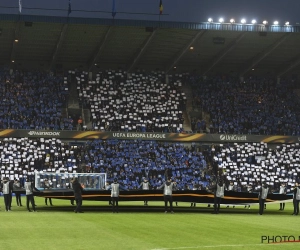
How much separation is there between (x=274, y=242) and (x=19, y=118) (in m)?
43.3

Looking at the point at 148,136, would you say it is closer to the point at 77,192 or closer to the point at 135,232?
the point at 77,192

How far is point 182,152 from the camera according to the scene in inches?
2386

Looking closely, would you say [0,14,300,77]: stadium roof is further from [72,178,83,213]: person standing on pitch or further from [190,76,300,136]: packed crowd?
[72,178,83,213]: person standing on pitch

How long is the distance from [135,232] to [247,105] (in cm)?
4633

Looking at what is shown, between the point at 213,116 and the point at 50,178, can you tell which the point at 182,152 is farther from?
the point at 50,178

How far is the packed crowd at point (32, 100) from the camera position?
2350 inches

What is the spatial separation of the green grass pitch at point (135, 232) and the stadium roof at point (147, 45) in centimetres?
2804

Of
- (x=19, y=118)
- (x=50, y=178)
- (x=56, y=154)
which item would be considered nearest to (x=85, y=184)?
(x=50, y=178)

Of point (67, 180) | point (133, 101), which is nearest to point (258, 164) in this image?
point (133, 101)

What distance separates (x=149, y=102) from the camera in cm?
6531

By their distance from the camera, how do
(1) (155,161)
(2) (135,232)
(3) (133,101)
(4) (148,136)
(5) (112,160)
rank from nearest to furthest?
(2) (135,232)
(5) (112,160)
(1) (155,161)
(4) (148,136)
(3) (133,101)

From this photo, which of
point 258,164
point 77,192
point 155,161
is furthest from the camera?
point 258,164

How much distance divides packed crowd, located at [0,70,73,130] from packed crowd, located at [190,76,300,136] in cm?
1318

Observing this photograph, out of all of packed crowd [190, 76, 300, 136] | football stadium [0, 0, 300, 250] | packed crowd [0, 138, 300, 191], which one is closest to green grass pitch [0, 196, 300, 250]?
football stadium [0, 0, 300, 250]
